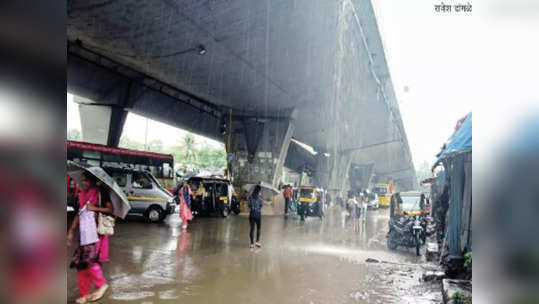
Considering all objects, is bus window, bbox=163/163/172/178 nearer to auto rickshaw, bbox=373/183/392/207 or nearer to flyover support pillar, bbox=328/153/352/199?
flyover support pillar, bbox=328/153/352/199

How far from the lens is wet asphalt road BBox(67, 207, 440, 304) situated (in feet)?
18.6

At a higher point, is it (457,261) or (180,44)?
(180,44)

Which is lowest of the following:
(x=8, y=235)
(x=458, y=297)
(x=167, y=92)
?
(x=458, y=297)

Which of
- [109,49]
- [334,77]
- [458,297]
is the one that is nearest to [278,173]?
[334,77]

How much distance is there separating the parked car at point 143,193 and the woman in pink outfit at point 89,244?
10.2 m

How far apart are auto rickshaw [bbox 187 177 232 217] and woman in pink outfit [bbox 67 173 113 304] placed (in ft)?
46.0

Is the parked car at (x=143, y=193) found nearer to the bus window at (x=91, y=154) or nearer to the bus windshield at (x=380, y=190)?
the bus window at (x=91, y=154)

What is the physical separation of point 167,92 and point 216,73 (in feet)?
22.6

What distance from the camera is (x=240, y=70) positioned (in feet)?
64.8

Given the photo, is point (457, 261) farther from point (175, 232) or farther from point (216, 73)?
point (216, 73)

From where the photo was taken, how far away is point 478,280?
150 cm

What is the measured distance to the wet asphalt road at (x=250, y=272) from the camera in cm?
568

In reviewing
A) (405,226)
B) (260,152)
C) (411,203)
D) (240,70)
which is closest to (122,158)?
(240,70)

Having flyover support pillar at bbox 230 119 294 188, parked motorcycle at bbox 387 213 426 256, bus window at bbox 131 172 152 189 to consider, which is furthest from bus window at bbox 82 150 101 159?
parked motorcycle at bbox 387 213 426 256
